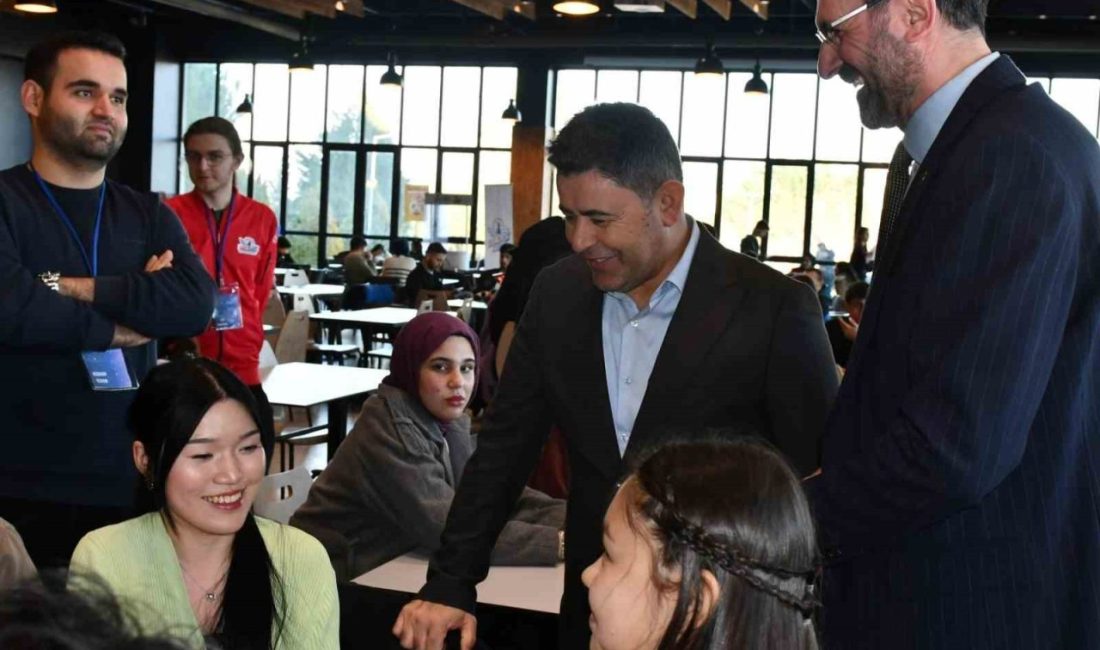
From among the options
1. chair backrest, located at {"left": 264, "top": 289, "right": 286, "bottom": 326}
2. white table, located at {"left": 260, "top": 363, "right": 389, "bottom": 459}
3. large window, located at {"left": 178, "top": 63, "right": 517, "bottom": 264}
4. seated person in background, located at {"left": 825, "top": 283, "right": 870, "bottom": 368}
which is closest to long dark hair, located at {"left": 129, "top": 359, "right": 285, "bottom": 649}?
white table, located at {"left": 260, "top": 363, "right": 389, "bottom": 459}

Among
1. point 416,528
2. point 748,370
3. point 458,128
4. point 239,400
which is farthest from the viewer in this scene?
point 458,128

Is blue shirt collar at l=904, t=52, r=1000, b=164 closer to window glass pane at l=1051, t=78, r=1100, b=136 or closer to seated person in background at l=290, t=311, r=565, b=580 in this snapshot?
seated person in background at l=290, t=311, r=565, b=580

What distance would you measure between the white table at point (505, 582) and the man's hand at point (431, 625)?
80cm

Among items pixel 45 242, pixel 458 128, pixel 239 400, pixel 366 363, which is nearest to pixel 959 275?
pixel 239 400

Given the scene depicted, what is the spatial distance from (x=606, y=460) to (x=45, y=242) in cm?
149

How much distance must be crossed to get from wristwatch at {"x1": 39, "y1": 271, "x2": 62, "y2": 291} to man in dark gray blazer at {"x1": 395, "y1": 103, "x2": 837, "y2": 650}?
1.16m

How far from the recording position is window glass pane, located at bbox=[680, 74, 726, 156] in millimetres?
19141

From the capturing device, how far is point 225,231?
515cm

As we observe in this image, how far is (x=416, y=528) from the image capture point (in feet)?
11.5

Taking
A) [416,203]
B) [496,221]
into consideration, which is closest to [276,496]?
[496,221]

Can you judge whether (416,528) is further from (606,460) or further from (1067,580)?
(1067,580)

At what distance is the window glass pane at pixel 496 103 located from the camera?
785 inches

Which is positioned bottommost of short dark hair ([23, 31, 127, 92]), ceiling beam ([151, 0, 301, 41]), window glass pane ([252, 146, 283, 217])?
short dark hair ([23, 31, 127, 92])

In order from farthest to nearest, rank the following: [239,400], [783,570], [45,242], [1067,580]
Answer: [45,242] → [239,400] → [1067,580] → [783,570]
